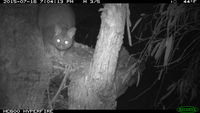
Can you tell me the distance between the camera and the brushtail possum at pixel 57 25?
12.4 ft

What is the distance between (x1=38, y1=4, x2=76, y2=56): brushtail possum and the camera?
12.4 ft

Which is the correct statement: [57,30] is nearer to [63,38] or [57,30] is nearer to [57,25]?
[57,25]

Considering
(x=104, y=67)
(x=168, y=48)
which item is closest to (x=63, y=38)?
(x=104, y=67)

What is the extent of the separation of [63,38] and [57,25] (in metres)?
0.31

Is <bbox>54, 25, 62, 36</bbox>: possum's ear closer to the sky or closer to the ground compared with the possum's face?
closer to the sky

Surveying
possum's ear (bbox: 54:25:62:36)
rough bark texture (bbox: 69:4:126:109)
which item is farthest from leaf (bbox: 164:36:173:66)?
possum's ear (bbox: 54:25:62:36)

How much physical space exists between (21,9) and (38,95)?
913 millimetres

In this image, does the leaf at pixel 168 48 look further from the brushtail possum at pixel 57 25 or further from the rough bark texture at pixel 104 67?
the brushtail possum at pixel 57 25

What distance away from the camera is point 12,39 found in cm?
227

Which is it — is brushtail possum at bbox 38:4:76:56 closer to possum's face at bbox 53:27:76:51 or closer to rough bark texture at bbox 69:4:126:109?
possum's face at bbox 53:27:76:51

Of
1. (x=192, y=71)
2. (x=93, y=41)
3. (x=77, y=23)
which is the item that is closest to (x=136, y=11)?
(x=93, y=41)

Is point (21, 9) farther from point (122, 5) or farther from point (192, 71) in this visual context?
point (192, 71)

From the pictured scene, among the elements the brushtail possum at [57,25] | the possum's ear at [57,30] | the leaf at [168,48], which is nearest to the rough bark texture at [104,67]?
the leaf at [168,48]

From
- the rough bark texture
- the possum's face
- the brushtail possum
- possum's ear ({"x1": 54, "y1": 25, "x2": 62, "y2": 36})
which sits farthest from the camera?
possum's ear ({"x1": 54, "y1": 25, "x2": 62, "y2": 36})
